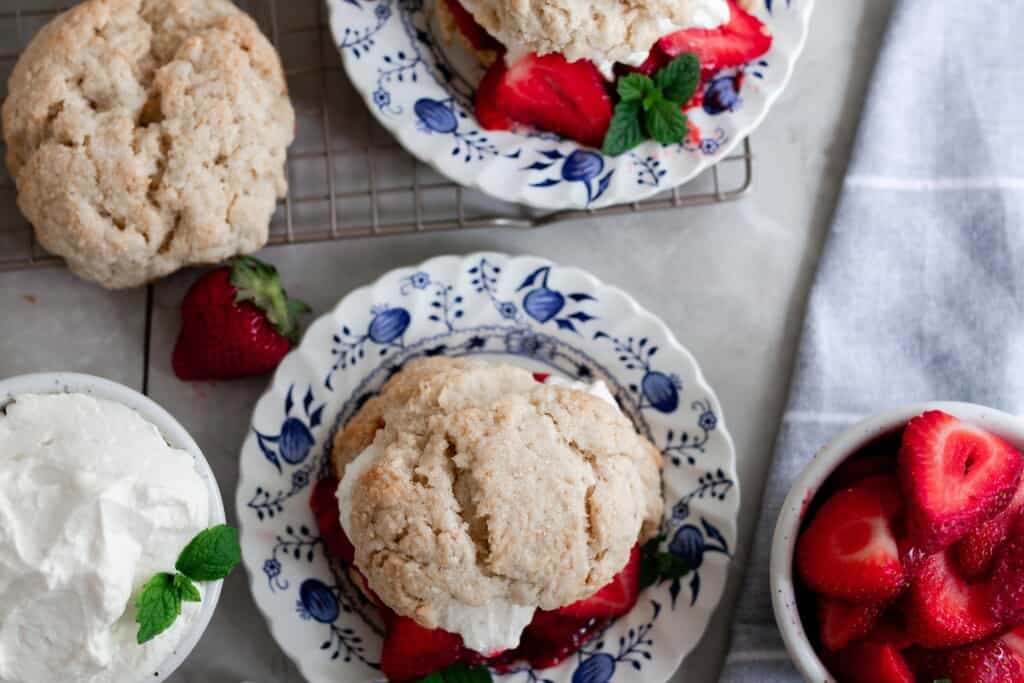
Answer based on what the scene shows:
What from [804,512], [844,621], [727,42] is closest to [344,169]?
[727,42]

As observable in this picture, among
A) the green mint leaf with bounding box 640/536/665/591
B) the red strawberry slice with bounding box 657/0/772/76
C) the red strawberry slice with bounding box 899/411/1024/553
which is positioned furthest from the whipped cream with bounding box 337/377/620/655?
the red strawberry slice with bounding box 657/0/772/76

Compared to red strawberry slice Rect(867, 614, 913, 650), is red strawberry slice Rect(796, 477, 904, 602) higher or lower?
higher

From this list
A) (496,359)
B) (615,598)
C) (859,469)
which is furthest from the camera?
(496,359)

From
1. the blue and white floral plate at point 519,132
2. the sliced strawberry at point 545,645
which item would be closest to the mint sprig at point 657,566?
Answer: the sliced strawberry at point 545,645

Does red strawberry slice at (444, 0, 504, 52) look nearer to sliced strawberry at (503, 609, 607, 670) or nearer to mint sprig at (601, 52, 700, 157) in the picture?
mint sprig at (601, 52, 700, 157)

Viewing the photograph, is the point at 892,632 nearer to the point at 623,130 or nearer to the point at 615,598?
the point at 615,598

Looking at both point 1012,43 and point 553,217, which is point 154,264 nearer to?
point 553,217

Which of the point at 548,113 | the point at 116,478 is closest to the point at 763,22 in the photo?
Answer: the point at 548,113
